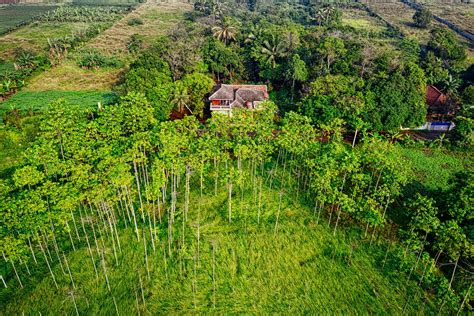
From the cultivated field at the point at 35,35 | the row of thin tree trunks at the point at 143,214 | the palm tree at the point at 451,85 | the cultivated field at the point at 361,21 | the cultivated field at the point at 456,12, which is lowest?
the row of thin tree trunks at the point at 143,214

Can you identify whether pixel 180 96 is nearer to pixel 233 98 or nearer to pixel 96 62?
pixel 233 98

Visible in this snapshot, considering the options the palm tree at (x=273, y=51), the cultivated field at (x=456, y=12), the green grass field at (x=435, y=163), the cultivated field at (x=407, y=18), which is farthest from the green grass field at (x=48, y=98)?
the cultivated field at (x=456, y=12)

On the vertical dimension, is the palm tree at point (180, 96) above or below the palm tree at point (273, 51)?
below

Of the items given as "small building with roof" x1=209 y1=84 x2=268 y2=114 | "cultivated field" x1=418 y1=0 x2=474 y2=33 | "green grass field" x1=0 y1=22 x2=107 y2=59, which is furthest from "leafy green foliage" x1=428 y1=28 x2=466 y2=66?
"green grass field" x1=0 y1=22 x2=107 y2=59

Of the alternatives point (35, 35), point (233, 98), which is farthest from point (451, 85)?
point (35, 35)

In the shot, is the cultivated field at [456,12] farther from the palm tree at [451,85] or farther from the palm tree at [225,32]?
the palm tree at [225,32]

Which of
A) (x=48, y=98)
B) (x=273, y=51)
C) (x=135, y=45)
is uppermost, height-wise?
(x=273, y=51)

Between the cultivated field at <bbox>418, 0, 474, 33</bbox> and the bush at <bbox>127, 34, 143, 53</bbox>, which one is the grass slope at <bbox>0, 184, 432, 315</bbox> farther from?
the cultivated field at <bbox>418, 0, 474, 33</bbox>

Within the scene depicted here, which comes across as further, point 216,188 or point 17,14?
point 17,14
